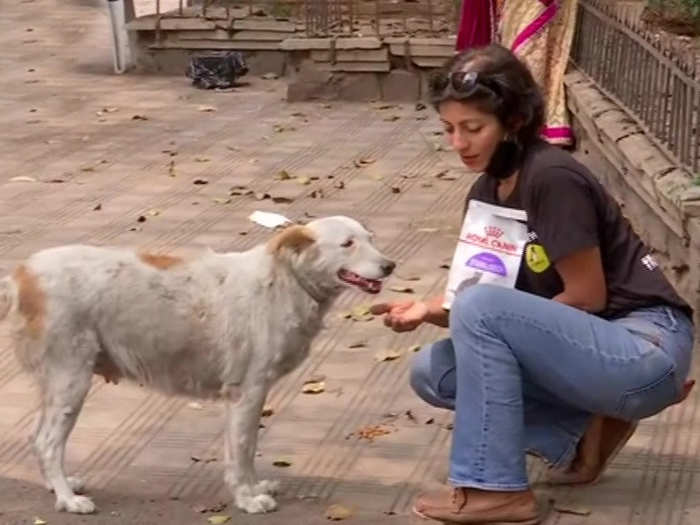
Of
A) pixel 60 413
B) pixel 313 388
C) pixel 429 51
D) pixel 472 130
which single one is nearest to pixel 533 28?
pixel 313 388

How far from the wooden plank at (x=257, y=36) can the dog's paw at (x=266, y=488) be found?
30.5 feet

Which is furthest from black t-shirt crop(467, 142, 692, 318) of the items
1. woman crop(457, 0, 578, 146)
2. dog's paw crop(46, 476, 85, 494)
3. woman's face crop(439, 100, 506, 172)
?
woman crop(457, 0, 578, 146)

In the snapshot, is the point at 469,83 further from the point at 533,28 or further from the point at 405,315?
the point at 533,28

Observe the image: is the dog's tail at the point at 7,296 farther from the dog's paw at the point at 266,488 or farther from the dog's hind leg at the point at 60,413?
the dog's paw at the point at 266,488

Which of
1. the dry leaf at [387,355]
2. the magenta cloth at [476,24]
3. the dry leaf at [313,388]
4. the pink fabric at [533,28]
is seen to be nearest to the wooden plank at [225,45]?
the pink fabric at [533,28]

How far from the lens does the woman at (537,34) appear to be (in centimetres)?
864

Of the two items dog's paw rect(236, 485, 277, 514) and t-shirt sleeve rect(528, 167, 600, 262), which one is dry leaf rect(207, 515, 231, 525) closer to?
dog's paw rect(236, 485, 277, 514)

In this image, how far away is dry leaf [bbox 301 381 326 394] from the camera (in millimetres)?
6090

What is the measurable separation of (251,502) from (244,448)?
0.16 meters

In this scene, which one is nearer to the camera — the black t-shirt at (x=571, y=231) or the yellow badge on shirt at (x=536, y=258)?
the black t-shirt at (x=571, y=231)

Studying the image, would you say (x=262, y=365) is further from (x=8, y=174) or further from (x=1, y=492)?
(x=8, y=174)

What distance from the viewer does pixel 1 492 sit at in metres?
5.13

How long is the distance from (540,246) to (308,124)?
7515mm

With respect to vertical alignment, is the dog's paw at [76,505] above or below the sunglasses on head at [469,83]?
below
